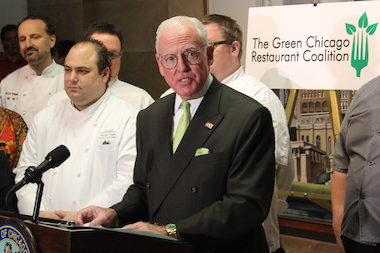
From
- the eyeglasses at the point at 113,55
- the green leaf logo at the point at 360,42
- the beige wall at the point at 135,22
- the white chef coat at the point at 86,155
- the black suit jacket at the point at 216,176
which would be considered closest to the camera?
the black suit jacket at the point at 216,176

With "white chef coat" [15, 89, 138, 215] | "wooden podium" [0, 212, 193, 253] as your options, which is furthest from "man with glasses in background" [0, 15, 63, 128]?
"wooden podium" [0, 212, 193, 253]

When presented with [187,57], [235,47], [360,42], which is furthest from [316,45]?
[187,57]

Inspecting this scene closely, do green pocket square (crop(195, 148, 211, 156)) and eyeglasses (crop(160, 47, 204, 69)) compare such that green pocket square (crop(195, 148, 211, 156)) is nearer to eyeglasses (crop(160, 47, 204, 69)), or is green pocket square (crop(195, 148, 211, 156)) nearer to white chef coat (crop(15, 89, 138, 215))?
eyeglasses (crop(160, 47, 204, 69))

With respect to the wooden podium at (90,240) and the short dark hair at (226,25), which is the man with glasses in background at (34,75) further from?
the wooden podium at (90,240)

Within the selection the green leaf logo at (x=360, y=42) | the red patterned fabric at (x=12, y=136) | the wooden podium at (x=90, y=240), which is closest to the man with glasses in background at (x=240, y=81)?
the green leaf logo at (x=360, y=42)

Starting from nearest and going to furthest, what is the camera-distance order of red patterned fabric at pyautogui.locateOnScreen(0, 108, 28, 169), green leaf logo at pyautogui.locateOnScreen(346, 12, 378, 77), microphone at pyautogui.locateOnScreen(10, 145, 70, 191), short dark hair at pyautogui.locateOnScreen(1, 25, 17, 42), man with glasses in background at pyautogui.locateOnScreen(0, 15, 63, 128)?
microphone at pyautogui.locateOnScreen(10, 145, 70, 191) → green leaf logo at pyautogui.locateOnScreen(346, 12, 378, 77) → red patterned fabric at pyautogui.locateOnScreen(0, 108, 28, 169) → man with glasses in background at pyautogui.locateOnScreen(0, 15, 63, 128) → short dark hair at pyautogui.locateOnScreen(1, 25, 17, 42)

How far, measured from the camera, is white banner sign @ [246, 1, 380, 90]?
10.6 feet

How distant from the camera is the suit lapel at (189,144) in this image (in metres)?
1.93

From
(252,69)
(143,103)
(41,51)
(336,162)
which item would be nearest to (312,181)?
(252,69)

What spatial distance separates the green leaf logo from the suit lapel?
1.51 m

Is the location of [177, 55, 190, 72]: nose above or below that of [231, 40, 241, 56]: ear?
below

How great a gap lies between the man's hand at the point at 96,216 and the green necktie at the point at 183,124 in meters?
0.30

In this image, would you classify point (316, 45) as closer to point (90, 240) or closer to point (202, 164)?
point (202, 164)

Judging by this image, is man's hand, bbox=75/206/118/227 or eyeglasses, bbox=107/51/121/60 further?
eyeglasses, bbox=107/51/121/60
